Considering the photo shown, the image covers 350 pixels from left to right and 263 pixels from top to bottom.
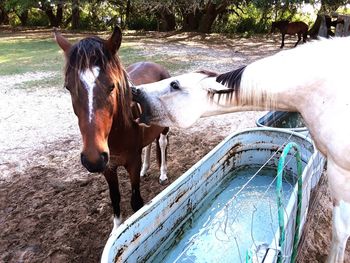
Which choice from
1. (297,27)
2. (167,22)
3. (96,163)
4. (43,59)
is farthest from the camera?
(167,22)

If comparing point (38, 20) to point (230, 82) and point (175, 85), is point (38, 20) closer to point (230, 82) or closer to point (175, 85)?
point (175, 85)

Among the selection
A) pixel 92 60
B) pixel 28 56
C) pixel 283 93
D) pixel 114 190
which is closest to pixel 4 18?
pixel 28 56

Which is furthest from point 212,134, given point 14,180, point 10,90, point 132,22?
point 132,22

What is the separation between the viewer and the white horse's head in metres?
1.81

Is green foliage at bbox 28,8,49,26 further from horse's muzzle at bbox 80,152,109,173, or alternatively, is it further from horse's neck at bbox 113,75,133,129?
horse's muzzle at bbox 80,152,109,173

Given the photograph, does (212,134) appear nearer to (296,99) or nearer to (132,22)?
(296,99)

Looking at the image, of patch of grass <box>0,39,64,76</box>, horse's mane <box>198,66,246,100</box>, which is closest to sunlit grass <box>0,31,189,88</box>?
patch of grass <box>0,39,64,76</box>

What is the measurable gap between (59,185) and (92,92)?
2114 millimetres

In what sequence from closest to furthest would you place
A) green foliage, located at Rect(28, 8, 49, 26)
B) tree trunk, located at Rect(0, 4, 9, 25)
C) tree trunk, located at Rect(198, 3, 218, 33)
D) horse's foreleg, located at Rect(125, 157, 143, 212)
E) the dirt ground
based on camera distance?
horse's foreleg, located at Rect(125, 157, 143, 212)
the dirt ground
tree trunk, located at Rect(198, 3, 218, 33)
green foliage, located at Rect(28, 8, 49, 26)
tree trunk, located at Rect(0, 4, 9, 25)

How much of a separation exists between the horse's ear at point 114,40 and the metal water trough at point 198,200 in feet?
3.19

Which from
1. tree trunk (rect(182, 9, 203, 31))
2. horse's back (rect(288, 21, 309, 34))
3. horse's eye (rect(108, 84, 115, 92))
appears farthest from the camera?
tree trunk (rect(182, 9, 203, 31))

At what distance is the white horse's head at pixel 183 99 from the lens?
1807 millimetres

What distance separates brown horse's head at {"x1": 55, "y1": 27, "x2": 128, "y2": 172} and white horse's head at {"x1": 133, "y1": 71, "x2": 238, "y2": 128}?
0.66 ft

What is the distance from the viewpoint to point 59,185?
11.6 ft
